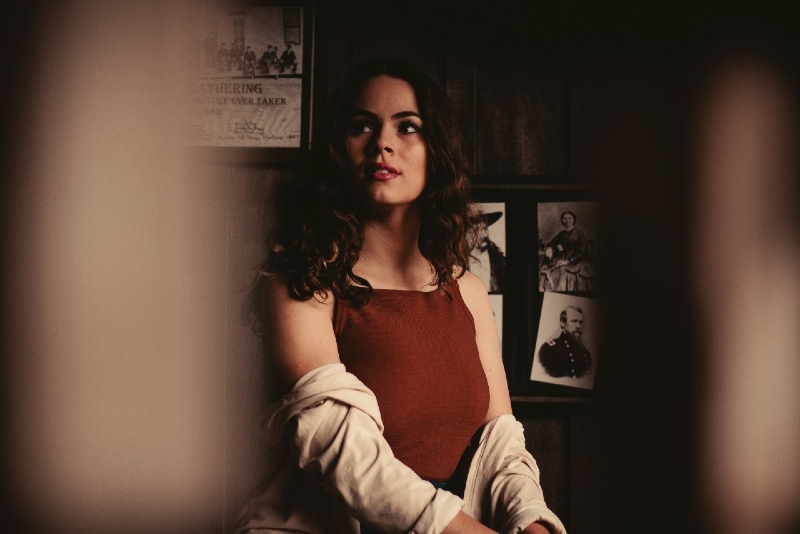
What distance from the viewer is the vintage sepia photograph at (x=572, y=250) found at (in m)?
1.45

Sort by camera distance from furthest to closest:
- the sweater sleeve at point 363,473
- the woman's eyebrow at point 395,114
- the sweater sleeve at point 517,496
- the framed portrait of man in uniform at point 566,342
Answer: the framed portrait of man in uniform at point 566,342 < the woman's eyebrow at point 395,114 < the sweater sleeve at point 517,496 < the sweater sleeve at point 363,473

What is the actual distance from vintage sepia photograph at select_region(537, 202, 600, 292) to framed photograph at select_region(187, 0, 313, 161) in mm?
563

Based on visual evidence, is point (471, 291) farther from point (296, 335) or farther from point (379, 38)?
point (379, 38)

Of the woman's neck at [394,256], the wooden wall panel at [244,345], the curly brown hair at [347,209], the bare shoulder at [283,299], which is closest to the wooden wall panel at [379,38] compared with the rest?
the wooden wall panel at [244,345]

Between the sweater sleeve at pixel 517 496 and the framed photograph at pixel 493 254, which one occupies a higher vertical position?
the framed photograph at pixel 493 254

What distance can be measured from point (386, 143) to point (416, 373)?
0.36m

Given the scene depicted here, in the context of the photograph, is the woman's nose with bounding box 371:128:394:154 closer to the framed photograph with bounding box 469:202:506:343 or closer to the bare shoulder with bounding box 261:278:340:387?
the bare shoulder with bounding box 261:278:340:387

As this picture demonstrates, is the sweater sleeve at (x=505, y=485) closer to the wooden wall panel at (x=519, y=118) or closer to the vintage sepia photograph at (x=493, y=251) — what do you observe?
the vintage sepia photograph at (x=493, y=251)

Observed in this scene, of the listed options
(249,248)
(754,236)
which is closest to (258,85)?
(249,248)

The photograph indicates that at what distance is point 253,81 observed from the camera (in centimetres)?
146

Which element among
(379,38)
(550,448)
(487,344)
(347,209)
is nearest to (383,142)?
(347,209)

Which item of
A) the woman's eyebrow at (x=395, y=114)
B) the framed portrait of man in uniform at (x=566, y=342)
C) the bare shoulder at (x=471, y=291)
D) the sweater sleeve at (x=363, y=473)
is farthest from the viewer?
the framed portrait of man in uniform at (x=566, y=342)

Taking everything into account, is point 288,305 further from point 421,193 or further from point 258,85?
point 258,85

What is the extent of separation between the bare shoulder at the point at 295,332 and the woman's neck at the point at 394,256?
11cm
